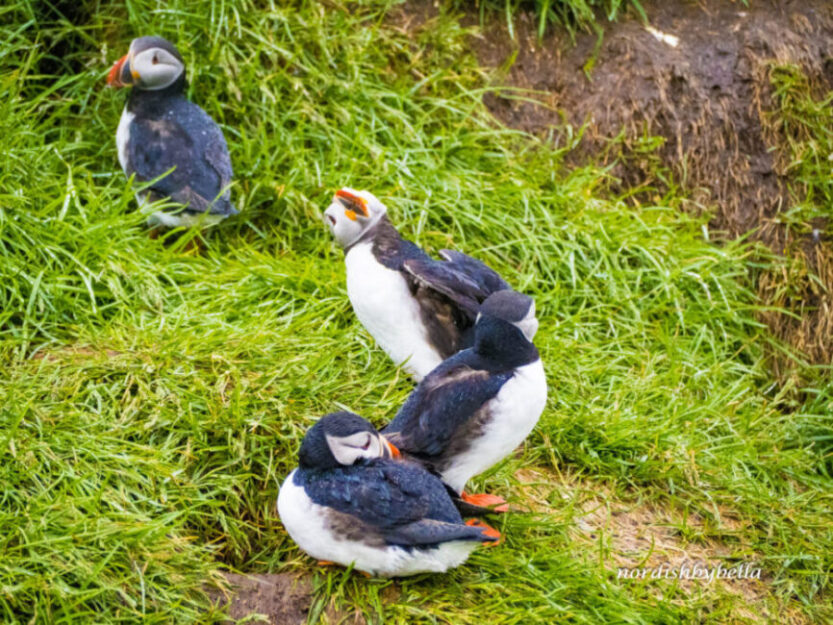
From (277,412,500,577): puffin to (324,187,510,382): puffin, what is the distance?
801mm

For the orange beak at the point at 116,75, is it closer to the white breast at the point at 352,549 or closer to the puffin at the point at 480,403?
the puffin at the point at 480,403

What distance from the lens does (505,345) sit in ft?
10.8

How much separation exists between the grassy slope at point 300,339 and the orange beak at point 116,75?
0.34 meters

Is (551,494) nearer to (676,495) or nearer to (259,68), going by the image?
(676,495)

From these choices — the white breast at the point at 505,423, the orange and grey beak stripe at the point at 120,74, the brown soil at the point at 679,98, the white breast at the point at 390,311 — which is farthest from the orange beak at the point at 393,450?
the brown soil at the point at 679,98

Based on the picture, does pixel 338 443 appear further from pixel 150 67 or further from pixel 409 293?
pixel 150 67

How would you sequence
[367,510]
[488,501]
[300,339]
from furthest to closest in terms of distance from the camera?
[300,339] → [488,501] → [367,510]

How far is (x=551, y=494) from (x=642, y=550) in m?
0.38

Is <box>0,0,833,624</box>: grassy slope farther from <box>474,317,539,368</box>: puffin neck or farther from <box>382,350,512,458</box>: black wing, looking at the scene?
<box>474,317,539,368</box>: puffin neck

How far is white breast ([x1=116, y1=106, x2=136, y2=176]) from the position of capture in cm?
487

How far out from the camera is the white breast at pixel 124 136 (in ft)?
16.0

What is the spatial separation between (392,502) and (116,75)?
114 inches

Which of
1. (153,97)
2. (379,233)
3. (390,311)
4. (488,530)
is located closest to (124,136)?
(153,97)

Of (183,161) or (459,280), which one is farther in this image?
(183,161)
